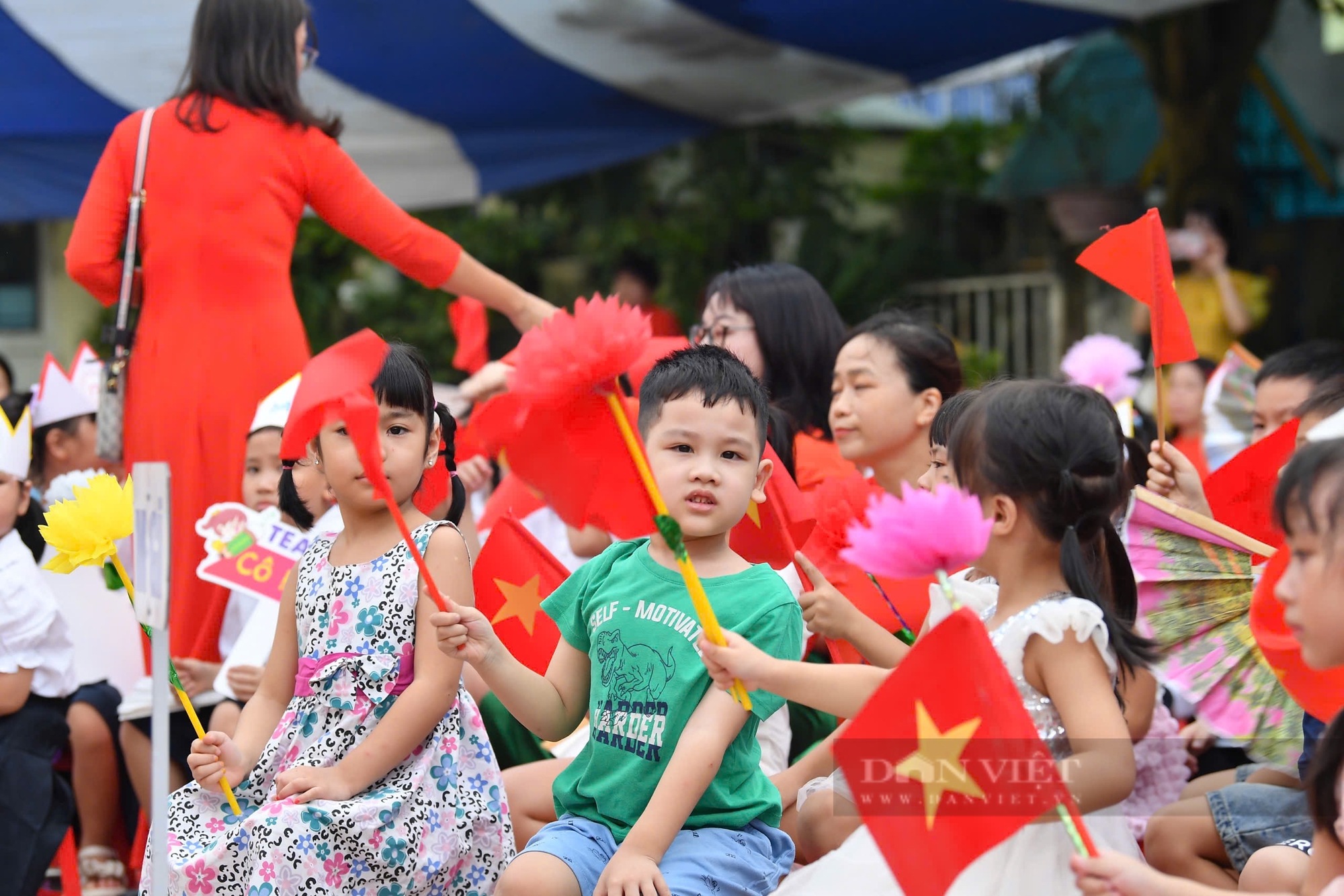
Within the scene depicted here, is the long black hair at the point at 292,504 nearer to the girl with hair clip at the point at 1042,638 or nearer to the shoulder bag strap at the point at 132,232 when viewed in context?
the shoulder bag strap at the point at 132,232

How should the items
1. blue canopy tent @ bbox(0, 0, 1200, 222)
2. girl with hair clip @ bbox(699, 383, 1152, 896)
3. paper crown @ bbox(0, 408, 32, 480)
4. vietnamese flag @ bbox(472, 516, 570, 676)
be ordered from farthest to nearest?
blue canopy tent @ bbox(0, 0, 1200, 222), paper crown @ bbox(0, 408, 32, 480), vietnamese flag @ bbox(472, 516, 570, 676), girl with hair clip @ bbox(699, 383, 1152, 896)

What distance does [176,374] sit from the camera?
9.84ft

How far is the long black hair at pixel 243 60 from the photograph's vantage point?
3012 millimetres

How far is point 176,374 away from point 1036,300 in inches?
218

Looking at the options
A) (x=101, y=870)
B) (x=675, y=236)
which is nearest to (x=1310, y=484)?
(x=101, y=870)

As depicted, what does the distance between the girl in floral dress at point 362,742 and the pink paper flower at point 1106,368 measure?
6.21 feet

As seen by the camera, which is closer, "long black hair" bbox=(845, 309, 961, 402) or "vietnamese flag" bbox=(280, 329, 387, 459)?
"vietnamese flag" bbox=(280, 329, 387, 459)

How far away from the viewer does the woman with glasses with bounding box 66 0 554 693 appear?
2992 mm

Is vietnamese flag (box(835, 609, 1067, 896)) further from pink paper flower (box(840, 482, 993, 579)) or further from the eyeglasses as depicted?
the eyeglasses

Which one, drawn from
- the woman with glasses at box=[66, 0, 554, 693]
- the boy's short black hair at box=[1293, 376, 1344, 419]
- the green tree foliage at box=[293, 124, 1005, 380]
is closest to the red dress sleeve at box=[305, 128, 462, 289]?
the woman with glasses at box=[66, 0, 554, 693]

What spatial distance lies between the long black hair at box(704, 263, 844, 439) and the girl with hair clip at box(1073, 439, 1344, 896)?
173 centimetres

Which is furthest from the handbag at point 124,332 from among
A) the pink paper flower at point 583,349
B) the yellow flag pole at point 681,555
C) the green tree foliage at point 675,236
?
the green tree foliage at point 675,236

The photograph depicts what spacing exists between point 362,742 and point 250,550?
0.74 m

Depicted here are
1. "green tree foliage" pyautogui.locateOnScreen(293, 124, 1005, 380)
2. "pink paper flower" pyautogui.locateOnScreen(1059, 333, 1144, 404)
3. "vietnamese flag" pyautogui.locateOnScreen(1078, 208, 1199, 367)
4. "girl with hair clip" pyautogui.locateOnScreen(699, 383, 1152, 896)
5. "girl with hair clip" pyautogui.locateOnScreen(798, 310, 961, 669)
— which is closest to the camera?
"girl with hair clip" pyautogui.locateOnScreen(699, 383, 1152, 896)
